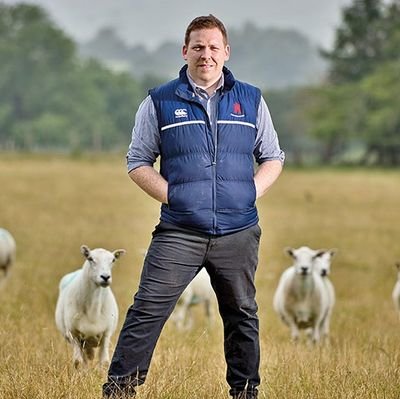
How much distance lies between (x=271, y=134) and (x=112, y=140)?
119927 mm

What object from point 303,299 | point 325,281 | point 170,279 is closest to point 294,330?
point 303,299

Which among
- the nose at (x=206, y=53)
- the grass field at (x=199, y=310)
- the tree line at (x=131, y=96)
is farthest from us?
the tree line at (x=131, y=96)

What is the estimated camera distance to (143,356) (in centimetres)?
559

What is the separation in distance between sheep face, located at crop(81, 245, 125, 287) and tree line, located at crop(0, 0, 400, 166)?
66313 millimetres

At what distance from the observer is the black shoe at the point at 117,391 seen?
5.48 metres

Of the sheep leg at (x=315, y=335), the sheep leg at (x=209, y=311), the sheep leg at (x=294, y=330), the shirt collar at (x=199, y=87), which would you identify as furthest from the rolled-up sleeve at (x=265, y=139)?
the sheep leg at (x=209, y=311)

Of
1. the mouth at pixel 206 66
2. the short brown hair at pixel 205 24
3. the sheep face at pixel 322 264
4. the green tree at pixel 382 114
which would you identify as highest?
the green tree at pixel 382 114

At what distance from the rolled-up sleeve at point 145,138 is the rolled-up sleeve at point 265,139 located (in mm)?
629

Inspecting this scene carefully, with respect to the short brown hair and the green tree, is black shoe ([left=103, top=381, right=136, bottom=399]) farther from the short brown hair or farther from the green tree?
the green tree

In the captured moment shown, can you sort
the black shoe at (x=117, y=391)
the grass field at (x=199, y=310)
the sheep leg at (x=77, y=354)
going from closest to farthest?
the black shoe at (x=117, y=391)
the grass field at (x=199, y=310)
the sheep leg at (x=77, y=354)

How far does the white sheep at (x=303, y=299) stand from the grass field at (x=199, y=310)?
27cm

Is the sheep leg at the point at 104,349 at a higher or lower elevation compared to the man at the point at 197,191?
lower

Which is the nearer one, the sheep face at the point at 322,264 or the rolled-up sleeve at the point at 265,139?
the rolled-up sleeve at the point at 265,139

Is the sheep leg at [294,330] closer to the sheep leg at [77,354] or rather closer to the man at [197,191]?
the sheep leg at [77,354]
